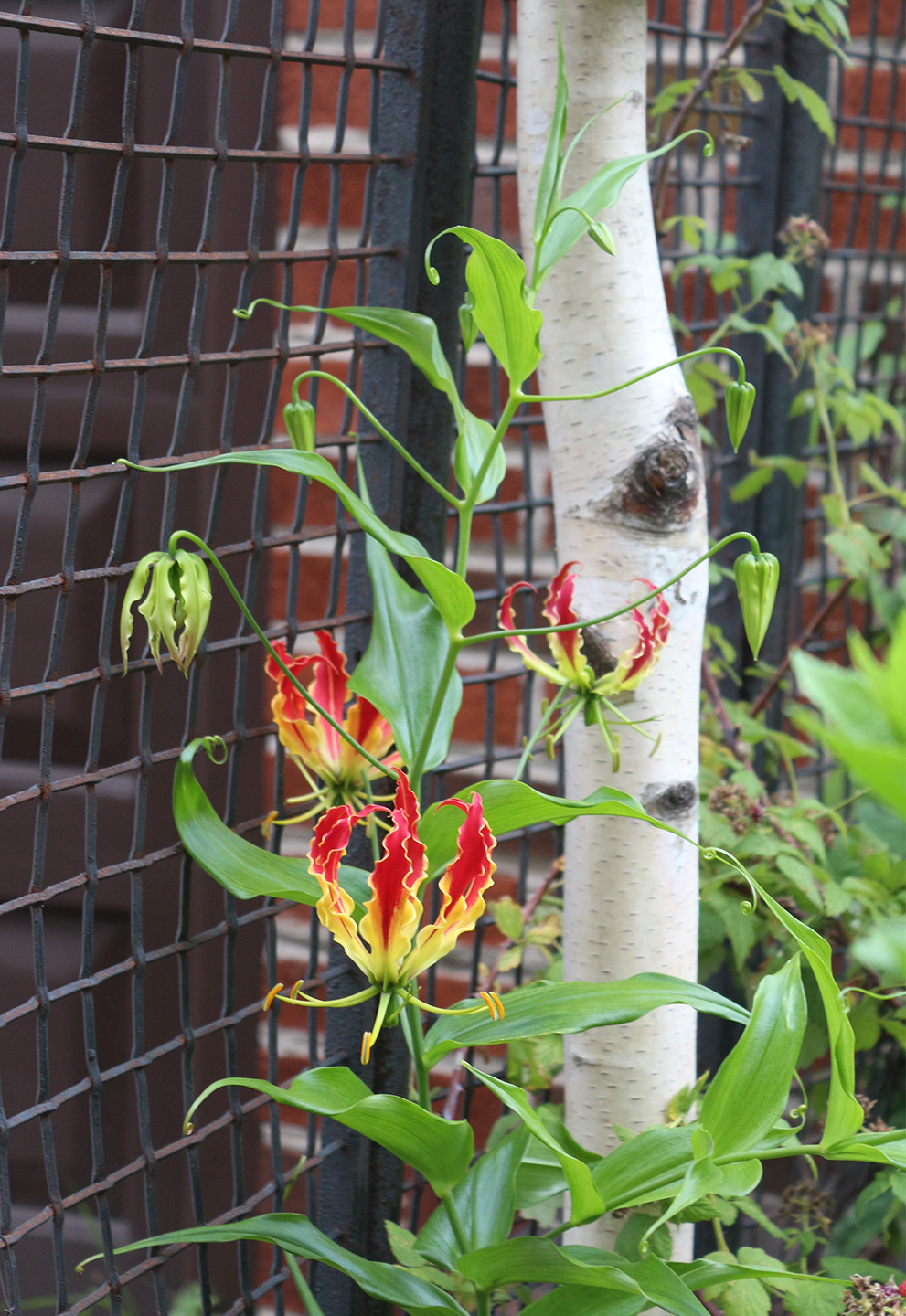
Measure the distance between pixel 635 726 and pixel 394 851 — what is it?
0.64 feet

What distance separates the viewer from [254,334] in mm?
1173

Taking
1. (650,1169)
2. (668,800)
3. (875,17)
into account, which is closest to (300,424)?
(668,800)

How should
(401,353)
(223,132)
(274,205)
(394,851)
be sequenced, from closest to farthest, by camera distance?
(394,851)
(223,132)
(401,353)
(274,205)

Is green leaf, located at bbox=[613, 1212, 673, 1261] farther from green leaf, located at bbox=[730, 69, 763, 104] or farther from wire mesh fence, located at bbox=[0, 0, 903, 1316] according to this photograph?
green leaf, located at bbox=[730, 69, 763, 104]

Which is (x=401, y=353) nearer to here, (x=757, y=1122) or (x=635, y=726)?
(x=635, y=726)

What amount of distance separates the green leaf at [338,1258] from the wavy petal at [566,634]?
31 centimetres

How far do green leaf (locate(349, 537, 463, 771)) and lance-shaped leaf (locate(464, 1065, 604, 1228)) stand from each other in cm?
18

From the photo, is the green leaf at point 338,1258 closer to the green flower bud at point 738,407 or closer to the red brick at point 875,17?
the green flower bud at point 738,407

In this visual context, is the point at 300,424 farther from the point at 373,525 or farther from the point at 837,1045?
the point at 837,1045

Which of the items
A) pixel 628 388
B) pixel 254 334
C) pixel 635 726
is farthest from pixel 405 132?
pixel 254 334

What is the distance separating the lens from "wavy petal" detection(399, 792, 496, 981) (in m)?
0.51

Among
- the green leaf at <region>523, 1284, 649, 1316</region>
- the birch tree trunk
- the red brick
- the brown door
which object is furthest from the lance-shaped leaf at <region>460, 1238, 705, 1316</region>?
the red brick

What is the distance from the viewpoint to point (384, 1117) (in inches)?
20.8

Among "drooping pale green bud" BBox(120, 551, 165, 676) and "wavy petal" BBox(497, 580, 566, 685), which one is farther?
"wavy petal" BBox(497, 580, 566, 685)
